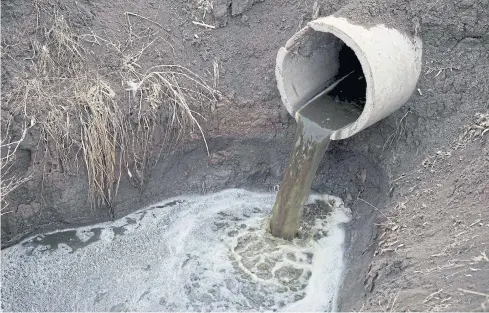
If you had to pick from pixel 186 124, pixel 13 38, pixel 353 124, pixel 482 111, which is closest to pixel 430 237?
pixel 353 124

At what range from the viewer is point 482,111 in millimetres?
5461

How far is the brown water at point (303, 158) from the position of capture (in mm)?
5391

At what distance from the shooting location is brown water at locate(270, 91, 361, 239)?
539 cm

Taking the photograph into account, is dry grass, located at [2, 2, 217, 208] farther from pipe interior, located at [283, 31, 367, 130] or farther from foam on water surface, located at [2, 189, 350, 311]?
pipe interior, located at [283, 31, 367, 130]

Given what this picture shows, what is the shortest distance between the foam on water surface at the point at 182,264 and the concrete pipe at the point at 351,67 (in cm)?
123

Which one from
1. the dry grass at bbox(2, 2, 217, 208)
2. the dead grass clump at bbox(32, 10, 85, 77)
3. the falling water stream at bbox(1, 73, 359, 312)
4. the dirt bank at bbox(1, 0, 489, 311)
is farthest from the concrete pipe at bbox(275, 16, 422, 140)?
the dead grass clump at bbox(32, 10, 85, 77)

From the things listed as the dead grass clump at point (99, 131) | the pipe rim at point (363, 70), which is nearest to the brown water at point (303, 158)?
the pipe rim at point (363, 70)

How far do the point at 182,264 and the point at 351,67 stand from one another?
9.24 ft

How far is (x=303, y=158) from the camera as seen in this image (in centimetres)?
542

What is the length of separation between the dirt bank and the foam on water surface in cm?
23

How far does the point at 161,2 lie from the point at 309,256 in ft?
10.4

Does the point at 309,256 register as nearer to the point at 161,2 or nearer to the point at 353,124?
the point at 353,124

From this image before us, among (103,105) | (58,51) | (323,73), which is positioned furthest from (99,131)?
(323,73)

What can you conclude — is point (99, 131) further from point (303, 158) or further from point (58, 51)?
point (303, 158)
